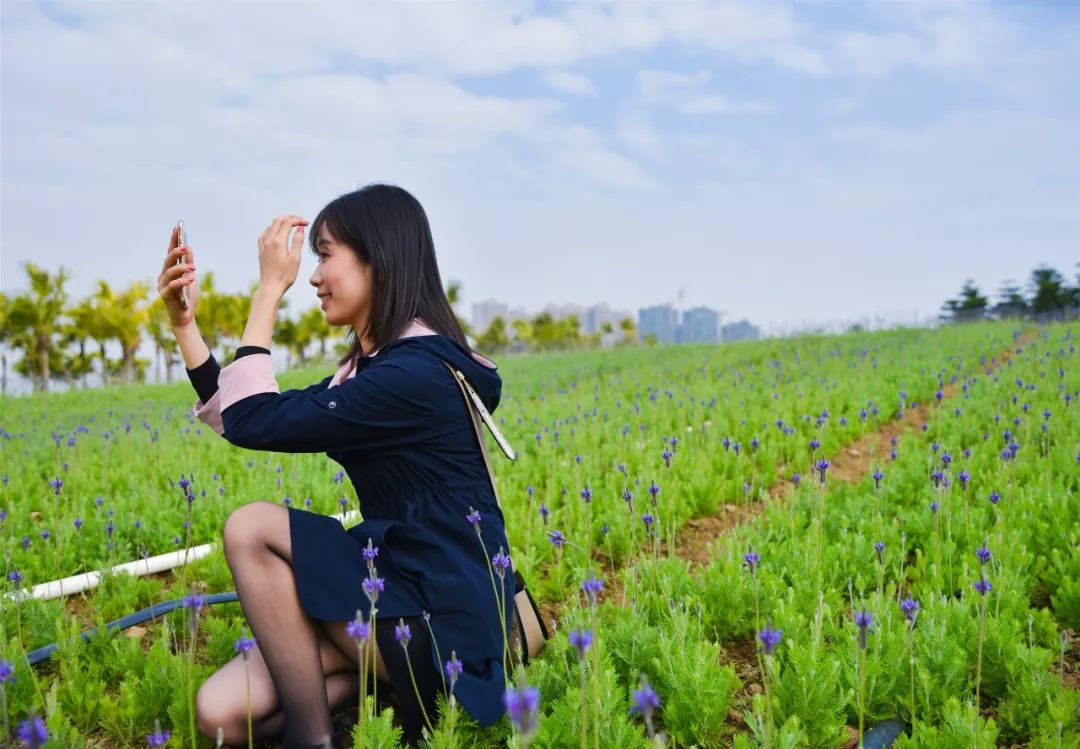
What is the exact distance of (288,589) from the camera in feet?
7.89

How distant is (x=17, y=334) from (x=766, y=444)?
1992 inches

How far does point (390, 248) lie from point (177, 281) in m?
0.76

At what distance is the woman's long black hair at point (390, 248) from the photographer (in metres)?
2.72

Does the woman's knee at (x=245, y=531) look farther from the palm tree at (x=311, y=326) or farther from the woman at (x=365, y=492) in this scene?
the palm tree at (x=311, y=326)

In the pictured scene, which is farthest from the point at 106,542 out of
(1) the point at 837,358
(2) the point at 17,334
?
(2) the point at 17,334

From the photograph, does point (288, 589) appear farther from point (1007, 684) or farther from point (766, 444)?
point (766, 444)

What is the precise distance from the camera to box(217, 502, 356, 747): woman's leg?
7.86 feet

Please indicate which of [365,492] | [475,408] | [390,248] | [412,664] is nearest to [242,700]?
[412,664]

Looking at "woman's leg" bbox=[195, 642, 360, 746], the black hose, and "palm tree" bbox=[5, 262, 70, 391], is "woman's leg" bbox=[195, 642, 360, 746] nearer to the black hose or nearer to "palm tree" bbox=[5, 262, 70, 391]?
the black hose

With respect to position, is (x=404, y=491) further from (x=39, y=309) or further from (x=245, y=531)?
(x=39, y=309)

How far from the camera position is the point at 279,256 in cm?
267

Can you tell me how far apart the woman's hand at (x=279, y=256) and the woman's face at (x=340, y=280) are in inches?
3.5

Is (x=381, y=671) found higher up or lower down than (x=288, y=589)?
lower down

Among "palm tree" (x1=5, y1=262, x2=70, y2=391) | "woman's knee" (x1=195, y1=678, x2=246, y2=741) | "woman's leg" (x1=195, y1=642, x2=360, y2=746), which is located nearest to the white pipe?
"woman's leg" (x1=195, y1=642, x2=360, y2=746)
